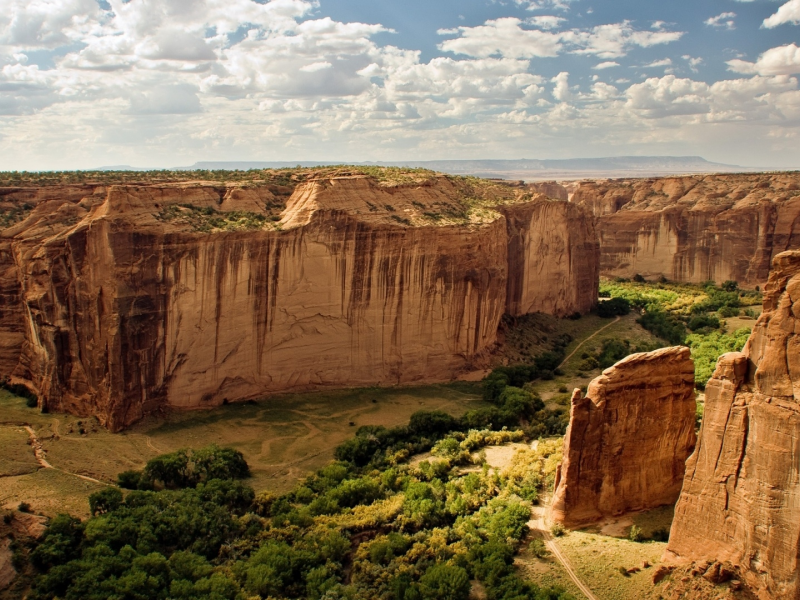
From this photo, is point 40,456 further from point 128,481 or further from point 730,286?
point 730,286

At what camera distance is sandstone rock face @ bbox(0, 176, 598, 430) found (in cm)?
3234

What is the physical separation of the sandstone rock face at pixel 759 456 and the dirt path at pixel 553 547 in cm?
307

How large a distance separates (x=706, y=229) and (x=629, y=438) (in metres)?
57.0

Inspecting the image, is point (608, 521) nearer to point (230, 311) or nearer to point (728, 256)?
point (230, 311)

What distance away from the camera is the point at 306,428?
112 ft

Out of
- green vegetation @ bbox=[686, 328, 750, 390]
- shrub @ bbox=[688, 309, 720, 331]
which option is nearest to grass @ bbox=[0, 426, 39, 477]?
green vegetation @ bbox=[686, 328, 750, 390]

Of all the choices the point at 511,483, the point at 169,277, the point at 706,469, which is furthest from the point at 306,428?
the point at 706,469

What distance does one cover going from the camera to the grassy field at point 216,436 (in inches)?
1041

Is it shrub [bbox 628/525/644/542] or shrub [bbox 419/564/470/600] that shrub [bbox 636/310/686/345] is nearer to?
shrub [bbox 628/525/644/542]

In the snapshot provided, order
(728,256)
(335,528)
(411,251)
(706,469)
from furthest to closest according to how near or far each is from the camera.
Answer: (728,256) → (411,251) → (335,528) → (706,469)

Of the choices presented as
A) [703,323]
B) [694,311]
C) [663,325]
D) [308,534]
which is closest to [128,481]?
[308,534]

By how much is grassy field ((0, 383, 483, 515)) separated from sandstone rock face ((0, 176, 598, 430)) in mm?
1053

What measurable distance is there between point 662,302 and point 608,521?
45.5 metres

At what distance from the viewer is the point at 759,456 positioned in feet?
51.0
